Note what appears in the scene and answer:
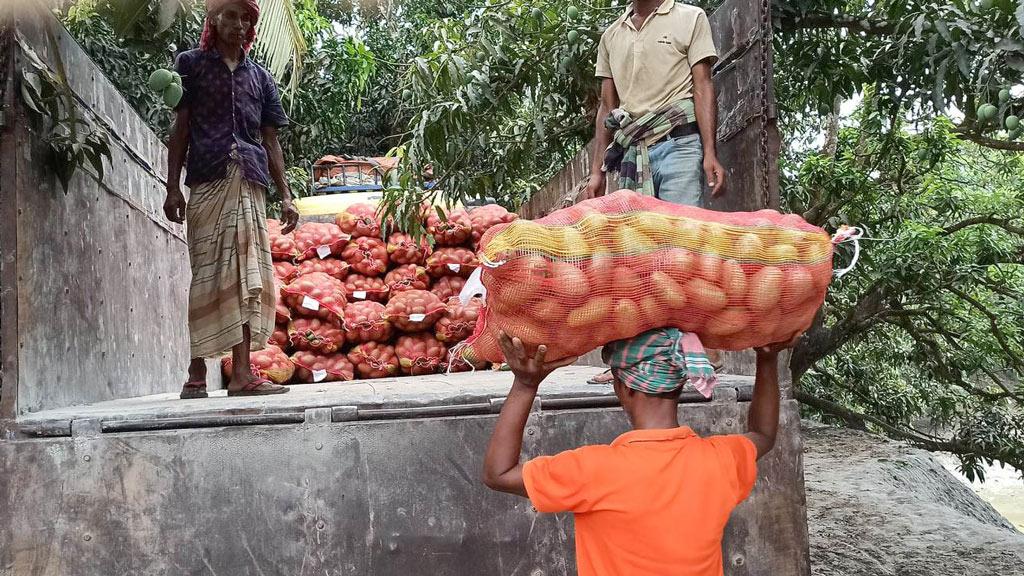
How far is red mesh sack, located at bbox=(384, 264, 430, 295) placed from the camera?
19.5 feet

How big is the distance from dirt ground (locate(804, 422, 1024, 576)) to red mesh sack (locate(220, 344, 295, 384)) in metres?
3.36

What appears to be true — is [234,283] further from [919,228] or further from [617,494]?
[919,228]

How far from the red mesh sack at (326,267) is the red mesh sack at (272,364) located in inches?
33.2

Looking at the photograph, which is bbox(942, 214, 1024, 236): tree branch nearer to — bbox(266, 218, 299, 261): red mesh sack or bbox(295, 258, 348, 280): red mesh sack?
bbox(295, 258, 348, 280): red mesh sack

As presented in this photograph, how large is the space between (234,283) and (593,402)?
172 cm

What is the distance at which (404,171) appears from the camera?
17.5 feet

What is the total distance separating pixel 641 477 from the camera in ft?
5.20

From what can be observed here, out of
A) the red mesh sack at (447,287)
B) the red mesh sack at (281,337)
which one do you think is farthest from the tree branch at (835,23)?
the red mesh sack at (281,337)

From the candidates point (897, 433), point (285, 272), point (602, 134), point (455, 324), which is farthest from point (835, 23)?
point (897, 433)

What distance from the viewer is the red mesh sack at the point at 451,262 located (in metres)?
6.07

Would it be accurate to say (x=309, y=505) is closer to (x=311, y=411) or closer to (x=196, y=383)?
(x=311, y=411)

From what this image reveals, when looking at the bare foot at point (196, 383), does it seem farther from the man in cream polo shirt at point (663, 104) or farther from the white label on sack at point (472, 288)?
the white label on sack at point (472, 288)

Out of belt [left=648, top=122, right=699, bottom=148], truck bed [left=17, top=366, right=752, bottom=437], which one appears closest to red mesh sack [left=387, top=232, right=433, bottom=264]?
belt [left=648, top=122, right=699, bottom=148]

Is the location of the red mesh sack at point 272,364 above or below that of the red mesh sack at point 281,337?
below
